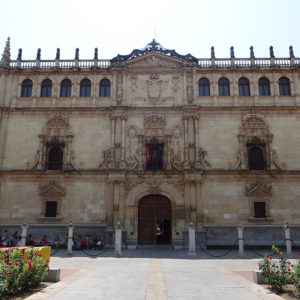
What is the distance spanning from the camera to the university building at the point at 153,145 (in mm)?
29156

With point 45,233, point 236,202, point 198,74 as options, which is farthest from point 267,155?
point 45,233

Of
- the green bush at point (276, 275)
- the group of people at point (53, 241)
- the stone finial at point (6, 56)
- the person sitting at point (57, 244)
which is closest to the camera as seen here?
the green bush at point (276, 275)

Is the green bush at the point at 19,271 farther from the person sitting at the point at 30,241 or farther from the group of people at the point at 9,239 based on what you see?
the group of people at the point at 9,239

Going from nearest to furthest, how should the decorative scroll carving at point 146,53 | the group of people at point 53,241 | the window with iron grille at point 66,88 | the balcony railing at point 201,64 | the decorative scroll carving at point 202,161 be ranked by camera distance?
the group of people at point 53,241, the decorative scroll carving at point 202,161, the balcony railing at point 201,64, the window with iron grille at point 66,88, the decorative scroll carving at point 146,53

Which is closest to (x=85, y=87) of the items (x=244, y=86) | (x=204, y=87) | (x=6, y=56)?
(x=6, y=56)

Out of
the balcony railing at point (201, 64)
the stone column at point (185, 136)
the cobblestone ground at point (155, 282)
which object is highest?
the balcony railing at point (201, 64)

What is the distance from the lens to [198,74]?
32344 millimetres

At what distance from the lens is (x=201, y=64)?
33031 millimetres

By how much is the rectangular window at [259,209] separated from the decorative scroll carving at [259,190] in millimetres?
656

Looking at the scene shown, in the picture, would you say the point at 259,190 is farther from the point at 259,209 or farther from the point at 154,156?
the point at 154,156

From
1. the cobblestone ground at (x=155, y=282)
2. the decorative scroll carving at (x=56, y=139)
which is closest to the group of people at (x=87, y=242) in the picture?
the decorative scroll carving at (x=56, y=139)

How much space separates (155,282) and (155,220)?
54.2ft

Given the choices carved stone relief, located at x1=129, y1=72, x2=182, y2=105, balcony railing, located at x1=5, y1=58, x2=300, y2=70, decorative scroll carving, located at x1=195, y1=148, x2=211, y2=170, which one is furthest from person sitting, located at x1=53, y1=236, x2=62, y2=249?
balcony railing, located at x1=5, y1=58, x2=300, y2=70

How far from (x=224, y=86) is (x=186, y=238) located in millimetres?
13947
